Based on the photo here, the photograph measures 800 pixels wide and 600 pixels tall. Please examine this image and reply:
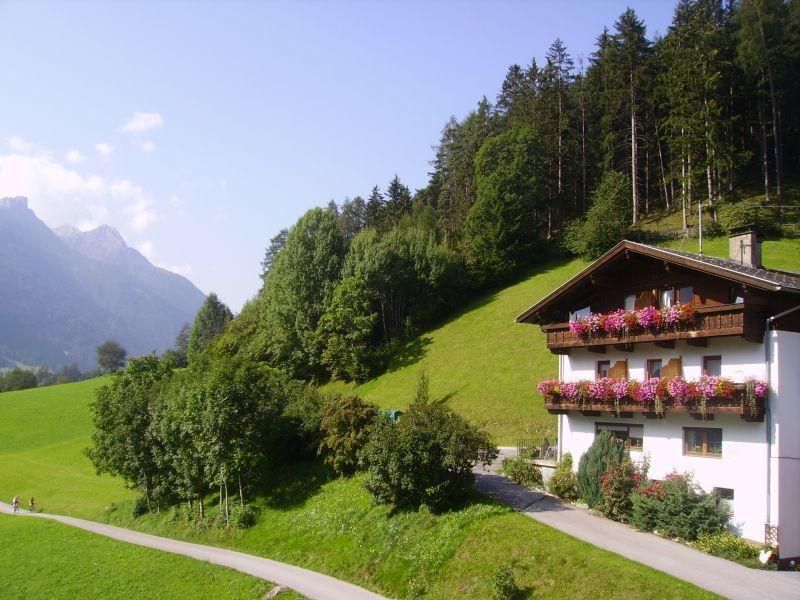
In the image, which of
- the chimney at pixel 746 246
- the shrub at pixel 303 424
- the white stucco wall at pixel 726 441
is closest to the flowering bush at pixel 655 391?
the white stucco wall at pixel 726 441

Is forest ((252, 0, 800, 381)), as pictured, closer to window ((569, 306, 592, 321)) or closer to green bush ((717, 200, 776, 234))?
green bush ((717, 200, 776, 234))

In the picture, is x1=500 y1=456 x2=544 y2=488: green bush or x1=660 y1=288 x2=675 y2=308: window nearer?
x1=660 y1=288 x2=675 y2=308: window

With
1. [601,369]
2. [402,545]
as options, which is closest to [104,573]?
[402,545]

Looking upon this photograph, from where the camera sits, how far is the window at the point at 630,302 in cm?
2586

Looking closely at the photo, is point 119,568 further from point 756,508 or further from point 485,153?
point 485,153

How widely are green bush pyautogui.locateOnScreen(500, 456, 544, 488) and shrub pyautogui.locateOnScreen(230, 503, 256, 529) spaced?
1217 cm

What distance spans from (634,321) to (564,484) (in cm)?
707

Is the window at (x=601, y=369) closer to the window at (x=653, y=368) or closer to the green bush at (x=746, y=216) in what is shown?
the window at (x=653, y=368)

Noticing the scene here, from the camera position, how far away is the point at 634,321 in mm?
24078

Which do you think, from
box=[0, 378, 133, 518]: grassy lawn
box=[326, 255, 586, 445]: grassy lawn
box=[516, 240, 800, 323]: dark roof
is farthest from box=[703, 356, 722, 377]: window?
box=[0, 378, 133, 518]: grassy lawn

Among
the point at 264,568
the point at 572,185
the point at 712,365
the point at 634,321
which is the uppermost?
the point at 572,185

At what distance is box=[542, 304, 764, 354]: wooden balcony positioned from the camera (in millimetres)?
20656

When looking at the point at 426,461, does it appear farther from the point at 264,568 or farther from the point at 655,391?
the point at 655,391

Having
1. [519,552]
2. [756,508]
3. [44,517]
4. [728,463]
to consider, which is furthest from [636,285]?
[44,517]
